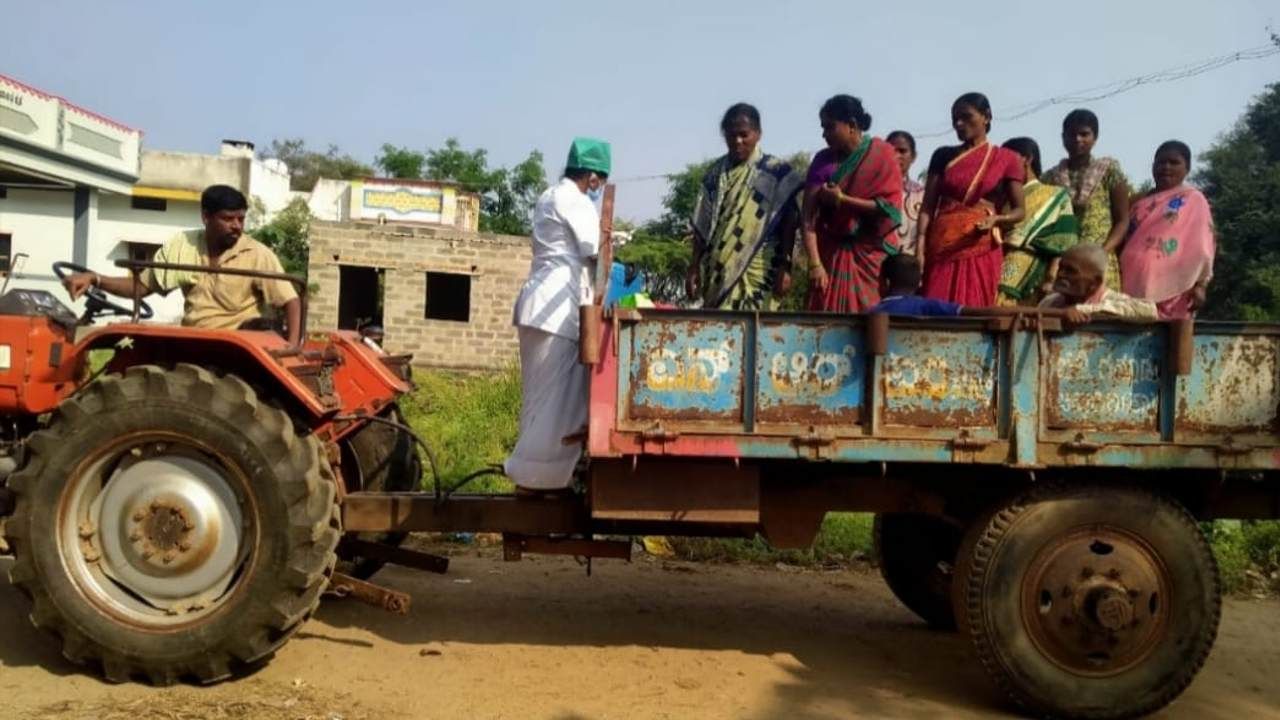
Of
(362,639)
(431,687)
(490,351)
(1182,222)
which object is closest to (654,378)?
(431,687)

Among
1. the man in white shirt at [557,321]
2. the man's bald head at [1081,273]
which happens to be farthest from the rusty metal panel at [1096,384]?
the man in white shirt at [557,321]

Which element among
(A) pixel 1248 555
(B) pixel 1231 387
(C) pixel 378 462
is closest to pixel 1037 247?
(B) pixel 1231 387

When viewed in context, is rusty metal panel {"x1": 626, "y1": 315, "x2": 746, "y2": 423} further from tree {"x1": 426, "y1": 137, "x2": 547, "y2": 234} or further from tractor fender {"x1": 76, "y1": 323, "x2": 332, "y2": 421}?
tree {"x1": 426, "y1": 137, "x2": 547, "y2": 234}

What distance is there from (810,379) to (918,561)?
1.81m

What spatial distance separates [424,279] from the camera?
1816 centimetres

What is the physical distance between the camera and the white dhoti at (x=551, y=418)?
4176 millimetres

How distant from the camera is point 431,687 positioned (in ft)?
13.2

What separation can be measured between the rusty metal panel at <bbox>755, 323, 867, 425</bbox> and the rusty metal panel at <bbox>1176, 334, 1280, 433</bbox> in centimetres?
118

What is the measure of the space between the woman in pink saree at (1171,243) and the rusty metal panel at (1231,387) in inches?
57.5

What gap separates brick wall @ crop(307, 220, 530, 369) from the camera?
17.9m

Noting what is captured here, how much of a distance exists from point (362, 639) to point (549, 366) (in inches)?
59.9

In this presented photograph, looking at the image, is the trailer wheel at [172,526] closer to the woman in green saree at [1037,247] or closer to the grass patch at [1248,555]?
the woman in green saree at [1037,247]

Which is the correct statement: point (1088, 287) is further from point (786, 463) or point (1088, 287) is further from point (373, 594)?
point (373, 594)

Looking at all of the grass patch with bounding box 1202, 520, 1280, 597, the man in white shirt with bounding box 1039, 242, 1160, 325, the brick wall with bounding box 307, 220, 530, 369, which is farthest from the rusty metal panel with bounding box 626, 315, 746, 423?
the brick wall with bounding box 307, 220, 530, 369
